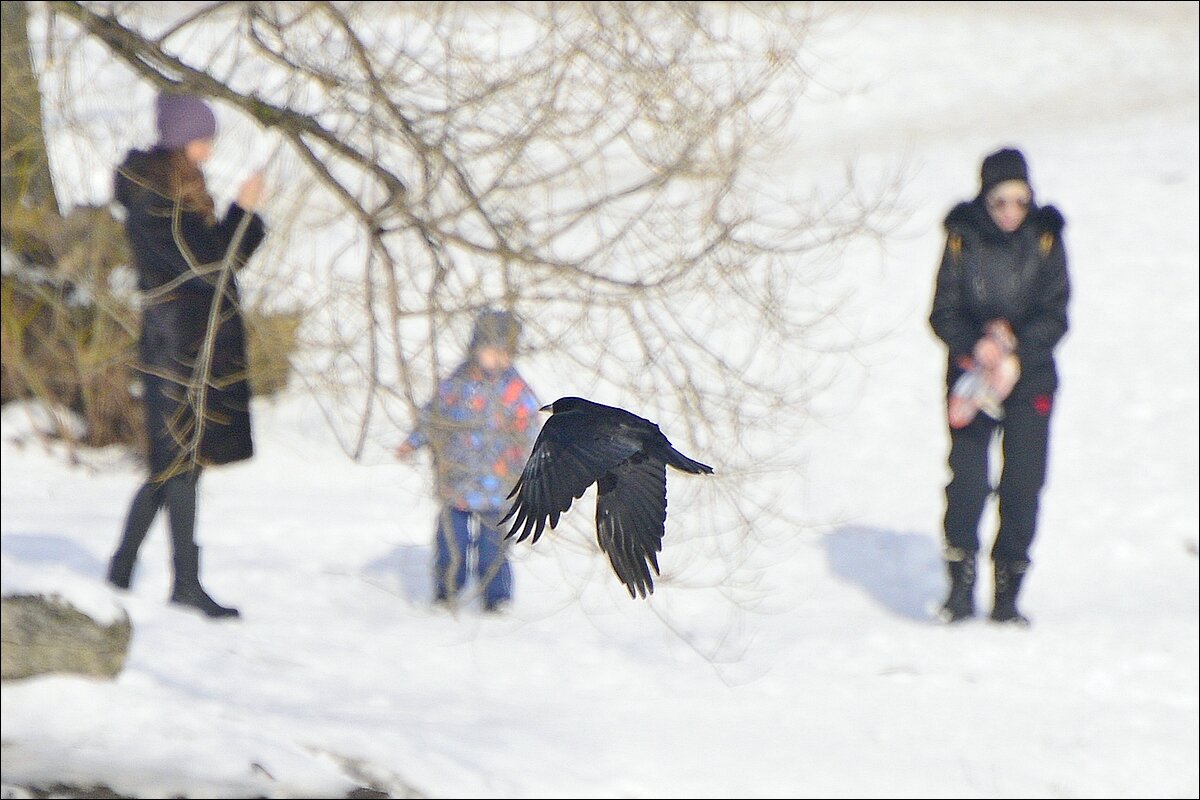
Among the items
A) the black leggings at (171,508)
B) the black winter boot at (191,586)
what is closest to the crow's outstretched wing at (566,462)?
the black leggings at (171,508)

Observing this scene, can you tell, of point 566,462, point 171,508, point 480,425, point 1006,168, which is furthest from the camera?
point 1006,168

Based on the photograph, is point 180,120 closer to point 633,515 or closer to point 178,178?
point 178,178

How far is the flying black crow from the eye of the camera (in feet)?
5.94

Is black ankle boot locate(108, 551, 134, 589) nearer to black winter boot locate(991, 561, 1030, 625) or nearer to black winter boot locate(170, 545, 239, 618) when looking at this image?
black winter boot locate(170, 545, 239, 618)

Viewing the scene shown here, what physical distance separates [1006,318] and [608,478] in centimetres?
418

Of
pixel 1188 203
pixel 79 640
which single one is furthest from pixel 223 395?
pixel 1188 203

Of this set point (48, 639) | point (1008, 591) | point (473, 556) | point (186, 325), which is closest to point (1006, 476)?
point (1008, 591)

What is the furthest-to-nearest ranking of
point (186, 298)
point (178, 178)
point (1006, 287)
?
1. point (1006, 287)
2. point (186, 298)
3. point (178, 178)

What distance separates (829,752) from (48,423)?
436cm

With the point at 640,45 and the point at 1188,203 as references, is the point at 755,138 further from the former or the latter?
the point at 1188,203

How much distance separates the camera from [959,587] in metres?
6.12

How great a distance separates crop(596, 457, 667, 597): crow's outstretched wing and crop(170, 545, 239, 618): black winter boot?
391cm

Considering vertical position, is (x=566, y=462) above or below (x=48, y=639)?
above

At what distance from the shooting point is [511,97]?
5.09 meters
